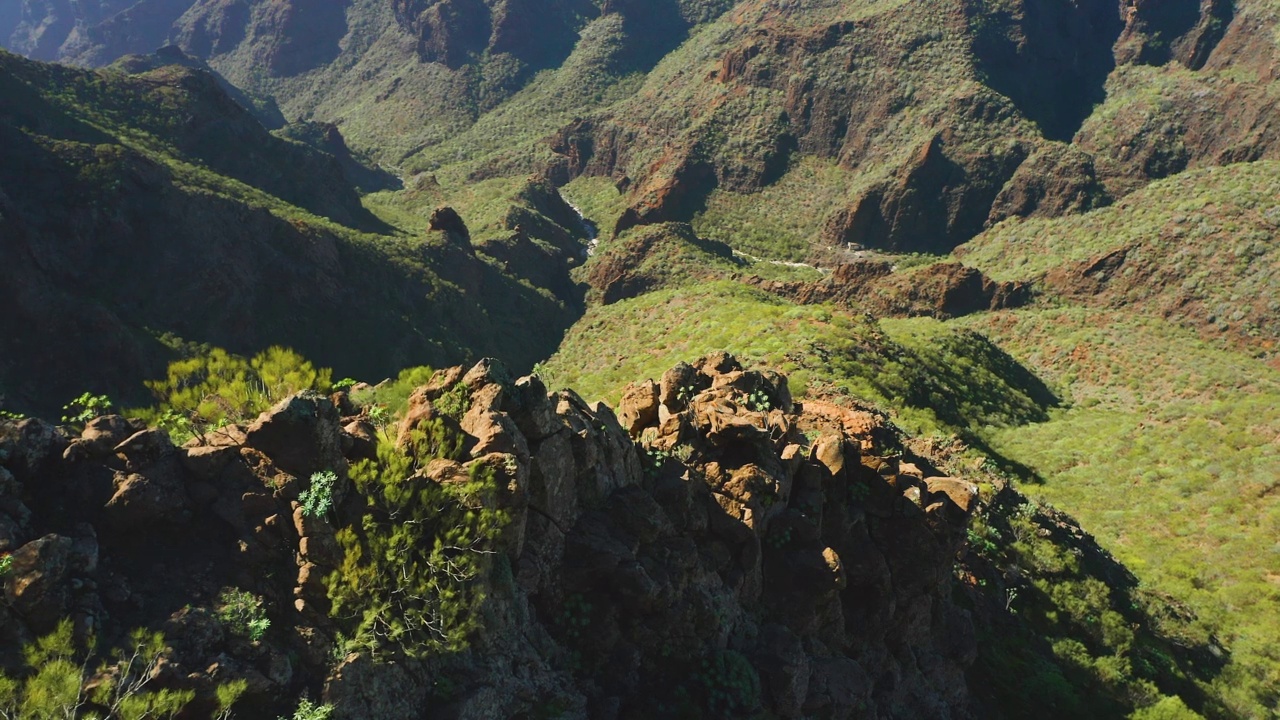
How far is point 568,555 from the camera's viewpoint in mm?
10094

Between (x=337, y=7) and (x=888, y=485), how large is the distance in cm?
19882

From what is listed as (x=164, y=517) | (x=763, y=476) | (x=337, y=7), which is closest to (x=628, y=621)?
(x=763, y=476)

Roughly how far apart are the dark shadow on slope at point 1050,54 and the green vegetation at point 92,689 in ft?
314

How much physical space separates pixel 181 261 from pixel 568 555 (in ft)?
143

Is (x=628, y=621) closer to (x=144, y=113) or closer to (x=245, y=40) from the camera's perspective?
(x=144, y=113)

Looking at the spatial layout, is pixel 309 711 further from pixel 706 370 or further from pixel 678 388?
pixel 706 370

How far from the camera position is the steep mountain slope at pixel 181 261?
115ft

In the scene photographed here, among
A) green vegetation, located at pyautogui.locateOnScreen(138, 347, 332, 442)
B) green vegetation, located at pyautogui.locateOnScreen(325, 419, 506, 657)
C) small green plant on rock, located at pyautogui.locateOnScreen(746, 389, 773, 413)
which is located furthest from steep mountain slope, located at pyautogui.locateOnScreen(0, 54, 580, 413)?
small green plant on rock, located at pyautogui.locateOnScreen(746, 389, 773, 413)

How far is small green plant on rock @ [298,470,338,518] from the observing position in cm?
796

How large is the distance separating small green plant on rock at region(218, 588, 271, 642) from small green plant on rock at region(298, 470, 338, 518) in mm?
1052

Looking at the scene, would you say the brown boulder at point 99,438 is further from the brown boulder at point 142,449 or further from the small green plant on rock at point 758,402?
the small green plant on rock at point 758,402

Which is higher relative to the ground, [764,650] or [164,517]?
[164,517]

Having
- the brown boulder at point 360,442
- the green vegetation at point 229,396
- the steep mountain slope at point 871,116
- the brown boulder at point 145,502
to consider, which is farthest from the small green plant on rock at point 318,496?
the steep mountain slope at point 871,116

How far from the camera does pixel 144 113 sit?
6147cm
